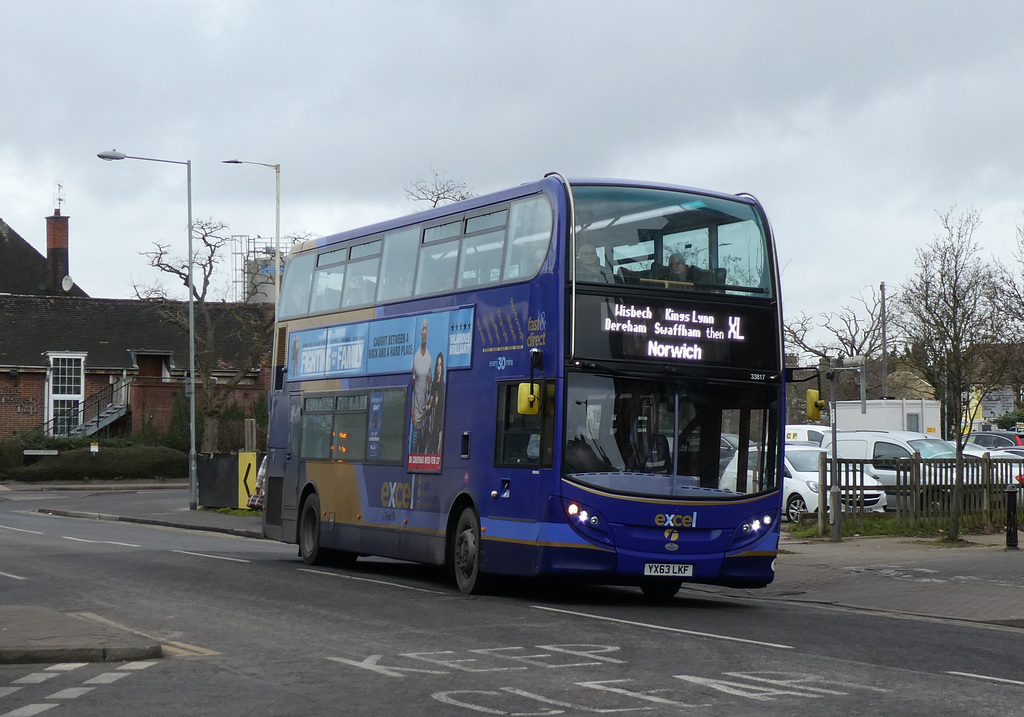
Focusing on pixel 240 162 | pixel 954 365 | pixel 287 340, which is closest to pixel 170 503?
pixel 240 162

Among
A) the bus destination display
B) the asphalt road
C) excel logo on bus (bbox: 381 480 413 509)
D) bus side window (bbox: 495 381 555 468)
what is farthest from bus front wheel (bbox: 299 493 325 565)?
the bus destination display

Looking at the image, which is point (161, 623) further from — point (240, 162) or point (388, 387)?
point (240, 162)

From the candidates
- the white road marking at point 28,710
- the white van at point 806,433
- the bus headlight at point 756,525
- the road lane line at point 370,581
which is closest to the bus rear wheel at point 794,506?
the white van at point 806,433

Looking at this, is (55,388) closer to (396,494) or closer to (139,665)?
(396,494)

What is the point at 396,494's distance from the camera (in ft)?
57.5

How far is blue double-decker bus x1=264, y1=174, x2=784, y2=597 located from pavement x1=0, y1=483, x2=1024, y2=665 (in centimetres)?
199

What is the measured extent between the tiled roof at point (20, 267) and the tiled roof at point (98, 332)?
889cm

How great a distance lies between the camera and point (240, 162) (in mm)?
38469

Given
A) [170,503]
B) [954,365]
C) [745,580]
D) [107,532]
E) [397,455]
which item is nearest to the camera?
Answer: [745,580]

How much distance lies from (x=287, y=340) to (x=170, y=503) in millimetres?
23051

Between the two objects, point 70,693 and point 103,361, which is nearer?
point 70,693

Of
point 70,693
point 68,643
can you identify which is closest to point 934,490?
point 68,643

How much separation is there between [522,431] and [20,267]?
72618 millimetres

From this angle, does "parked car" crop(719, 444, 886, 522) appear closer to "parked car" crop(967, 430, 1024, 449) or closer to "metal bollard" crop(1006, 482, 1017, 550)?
"metal bollard" crop(1006, 482, 1017, 550)
